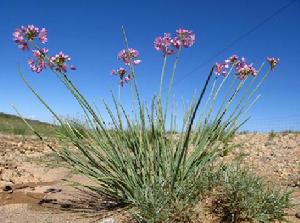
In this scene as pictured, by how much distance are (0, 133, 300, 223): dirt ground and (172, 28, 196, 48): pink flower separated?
3.81ft

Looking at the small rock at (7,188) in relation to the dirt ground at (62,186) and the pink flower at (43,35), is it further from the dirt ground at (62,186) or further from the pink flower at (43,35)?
Answer: the pink flower at (43,35)

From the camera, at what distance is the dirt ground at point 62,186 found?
384 cm

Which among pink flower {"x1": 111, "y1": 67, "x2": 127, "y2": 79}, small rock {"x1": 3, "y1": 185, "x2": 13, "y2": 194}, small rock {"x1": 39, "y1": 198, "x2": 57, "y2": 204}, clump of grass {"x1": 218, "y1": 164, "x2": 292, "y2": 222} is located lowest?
small rock {"x1": 39, "y1": 198, "x2": 57, "y2": 204}

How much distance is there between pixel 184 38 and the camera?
13.2ft

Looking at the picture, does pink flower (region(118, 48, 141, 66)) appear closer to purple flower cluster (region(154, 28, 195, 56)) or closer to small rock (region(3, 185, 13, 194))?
purple flower cluster (region(154, 28, 195, 56))

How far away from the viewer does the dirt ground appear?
12.6 ft

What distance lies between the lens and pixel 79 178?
5.87 metres

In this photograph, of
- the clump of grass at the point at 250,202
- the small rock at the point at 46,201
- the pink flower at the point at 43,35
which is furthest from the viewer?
the small rock at the point at 46,201

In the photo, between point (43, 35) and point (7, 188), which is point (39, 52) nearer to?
point (43, 35)

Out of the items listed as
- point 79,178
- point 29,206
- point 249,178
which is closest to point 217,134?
point 249,178

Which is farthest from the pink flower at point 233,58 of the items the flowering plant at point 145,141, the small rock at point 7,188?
the small rock at point 7,188

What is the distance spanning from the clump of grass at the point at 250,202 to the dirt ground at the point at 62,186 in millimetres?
161

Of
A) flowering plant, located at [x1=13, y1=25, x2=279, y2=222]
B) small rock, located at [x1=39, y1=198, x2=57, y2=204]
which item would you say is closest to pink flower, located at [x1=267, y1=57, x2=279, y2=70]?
flowering plant, located at [x1=13, y1=25, x2=279, y2=222]

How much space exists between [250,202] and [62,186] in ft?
9.35
